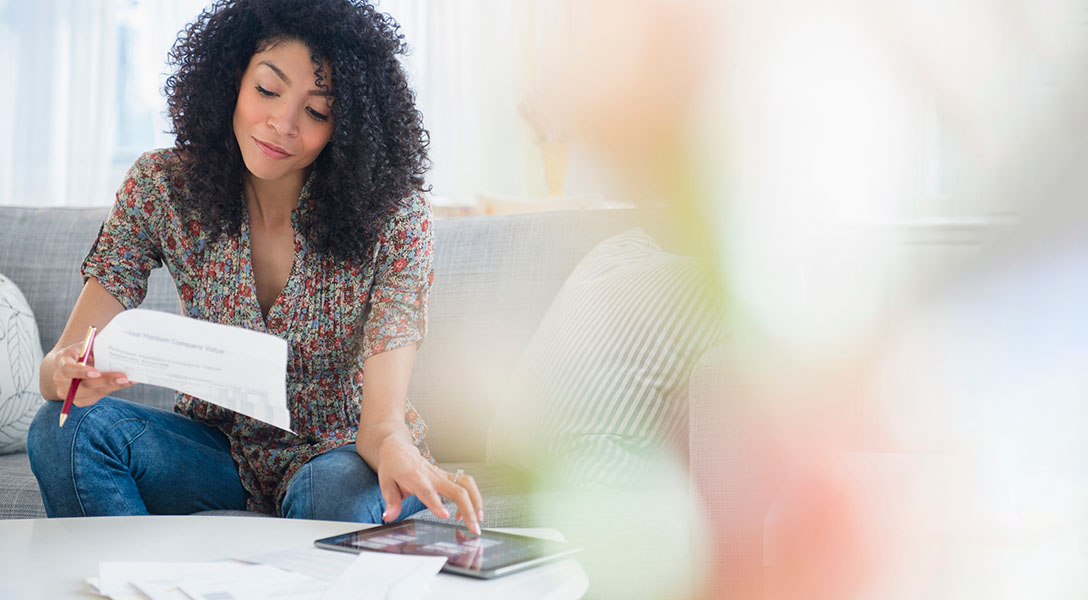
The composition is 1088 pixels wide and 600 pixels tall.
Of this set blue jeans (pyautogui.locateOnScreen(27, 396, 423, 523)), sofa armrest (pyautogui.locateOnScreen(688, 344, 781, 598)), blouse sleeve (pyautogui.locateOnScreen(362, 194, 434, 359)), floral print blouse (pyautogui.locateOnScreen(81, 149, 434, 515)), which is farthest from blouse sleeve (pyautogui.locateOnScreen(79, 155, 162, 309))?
sofa armrest (pyautogui.locateOnScreen(688, 344, 781, 598))

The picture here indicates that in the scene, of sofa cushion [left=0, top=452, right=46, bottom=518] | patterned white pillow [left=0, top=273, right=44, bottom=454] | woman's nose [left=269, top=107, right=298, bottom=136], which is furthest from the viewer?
patterned white pillow [left=0, top=273, right=44, bottom=454]

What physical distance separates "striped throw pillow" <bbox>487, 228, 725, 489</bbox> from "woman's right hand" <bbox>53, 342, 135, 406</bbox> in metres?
0.51

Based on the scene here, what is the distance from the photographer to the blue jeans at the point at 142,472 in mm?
939

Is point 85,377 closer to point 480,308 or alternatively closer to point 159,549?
point 159,549

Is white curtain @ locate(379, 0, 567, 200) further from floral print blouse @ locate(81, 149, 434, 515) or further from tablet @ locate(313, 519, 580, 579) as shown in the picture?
tablet @ locate(313, 519, 580, 579)

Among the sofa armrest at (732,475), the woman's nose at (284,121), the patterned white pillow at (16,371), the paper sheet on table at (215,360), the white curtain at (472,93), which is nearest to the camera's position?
the paper sheet on table at (215,360)

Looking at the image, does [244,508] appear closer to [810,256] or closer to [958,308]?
[810,256]

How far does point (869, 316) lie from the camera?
0.47m

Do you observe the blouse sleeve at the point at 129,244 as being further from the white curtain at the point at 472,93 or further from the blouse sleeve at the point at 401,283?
the white curtain at the point at 472,93

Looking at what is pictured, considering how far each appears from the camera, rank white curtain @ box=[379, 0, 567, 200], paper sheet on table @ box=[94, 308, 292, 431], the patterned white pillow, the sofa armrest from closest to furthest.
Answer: paper sheet on table @ box=[94, 308, 292, 431] → the sofa armrest → the patterned white pillow → white curtain @ box=[379, 0, 567, 200]

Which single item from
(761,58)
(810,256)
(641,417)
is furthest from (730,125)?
(641,417)

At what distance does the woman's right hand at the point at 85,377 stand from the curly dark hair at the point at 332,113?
0.99 feet

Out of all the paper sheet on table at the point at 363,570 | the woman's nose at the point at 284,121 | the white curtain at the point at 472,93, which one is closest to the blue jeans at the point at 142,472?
the paper sheet on table at the point at 363,570

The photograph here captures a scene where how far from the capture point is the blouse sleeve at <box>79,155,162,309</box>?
1081 millimetres
